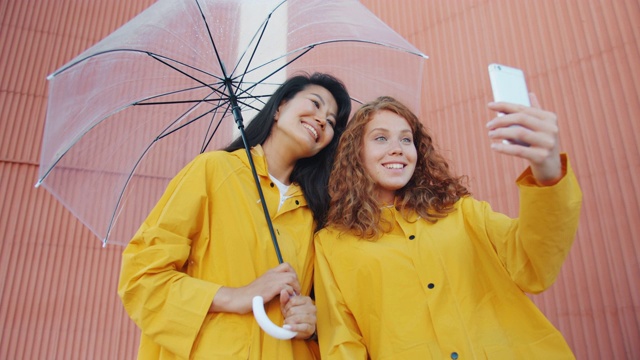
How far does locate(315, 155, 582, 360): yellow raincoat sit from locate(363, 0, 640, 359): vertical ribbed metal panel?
4.88 ft

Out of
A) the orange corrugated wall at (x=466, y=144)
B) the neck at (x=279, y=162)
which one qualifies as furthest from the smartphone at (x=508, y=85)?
the orange corrugated wall at (x=466, y=144)

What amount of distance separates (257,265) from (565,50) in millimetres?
4484

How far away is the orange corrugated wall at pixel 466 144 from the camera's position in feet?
12.8

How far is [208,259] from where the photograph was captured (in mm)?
1706

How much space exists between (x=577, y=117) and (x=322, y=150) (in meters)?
3.29

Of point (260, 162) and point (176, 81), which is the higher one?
point (176, 81)

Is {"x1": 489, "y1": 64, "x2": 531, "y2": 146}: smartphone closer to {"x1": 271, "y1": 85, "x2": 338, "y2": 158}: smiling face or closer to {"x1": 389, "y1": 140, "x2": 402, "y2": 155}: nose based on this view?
{"x1": 389, "y1": 140, "x2": 402, "y2": 155}: nose

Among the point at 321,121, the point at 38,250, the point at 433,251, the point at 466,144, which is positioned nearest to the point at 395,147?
the point at 321,121

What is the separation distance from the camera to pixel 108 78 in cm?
209

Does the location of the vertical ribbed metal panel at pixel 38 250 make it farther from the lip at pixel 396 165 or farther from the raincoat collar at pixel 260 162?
the lip at pixel 396 165

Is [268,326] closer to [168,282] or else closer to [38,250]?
[168,282]

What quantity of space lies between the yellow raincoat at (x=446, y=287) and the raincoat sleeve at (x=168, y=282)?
0.51 meters

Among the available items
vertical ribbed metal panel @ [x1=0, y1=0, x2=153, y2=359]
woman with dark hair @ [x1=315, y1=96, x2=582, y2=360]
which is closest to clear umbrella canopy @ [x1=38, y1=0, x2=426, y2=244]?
woman with dark hair @ [x1=315, y1=96, x2=582, y2=360]

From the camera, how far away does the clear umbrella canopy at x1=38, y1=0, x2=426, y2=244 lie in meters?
2.04
